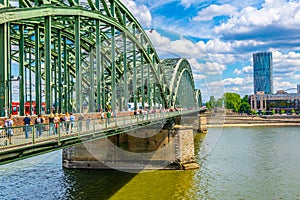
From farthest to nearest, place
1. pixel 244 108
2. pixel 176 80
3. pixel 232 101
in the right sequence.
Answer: pixel 232 101 → pixel 244 108 → pixel 176 80

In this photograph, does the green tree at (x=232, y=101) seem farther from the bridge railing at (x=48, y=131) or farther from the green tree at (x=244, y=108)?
the bridge railing at (x=48, y=131)

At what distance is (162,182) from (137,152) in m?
6.31

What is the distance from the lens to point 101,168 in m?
33.5

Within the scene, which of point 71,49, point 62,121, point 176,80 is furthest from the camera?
point 176,80

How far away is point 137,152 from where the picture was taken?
34656 millimetres

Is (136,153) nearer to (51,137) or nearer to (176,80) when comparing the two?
(51,137)

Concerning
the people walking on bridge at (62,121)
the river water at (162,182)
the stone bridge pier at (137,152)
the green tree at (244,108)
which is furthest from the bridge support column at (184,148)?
the green tree at (244,108)

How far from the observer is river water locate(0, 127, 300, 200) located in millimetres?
24844

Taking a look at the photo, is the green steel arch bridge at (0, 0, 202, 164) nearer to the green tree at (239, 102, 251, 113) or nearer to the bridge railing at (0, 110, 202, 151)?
the bridge railing at (0, 110, 202, 151)

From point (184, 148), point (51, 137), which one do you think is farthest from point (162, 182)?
point (51, 137)

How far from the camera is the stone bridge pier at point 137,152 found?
3372 cm

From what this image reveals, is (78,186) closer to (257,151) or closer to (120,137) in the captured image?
(120,137)

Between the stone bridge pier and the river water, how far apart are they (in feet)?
3.49

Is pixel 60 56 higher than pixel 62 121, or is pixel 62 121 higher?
pixel 60 56
